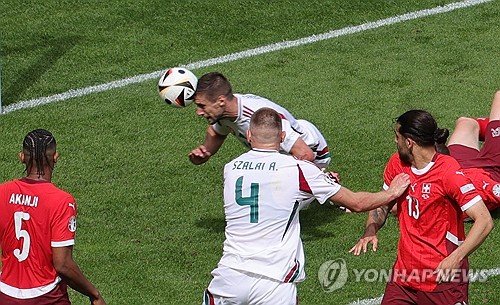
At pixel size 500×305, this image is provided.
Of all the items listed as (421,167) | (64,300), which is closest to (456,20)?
(421,167)

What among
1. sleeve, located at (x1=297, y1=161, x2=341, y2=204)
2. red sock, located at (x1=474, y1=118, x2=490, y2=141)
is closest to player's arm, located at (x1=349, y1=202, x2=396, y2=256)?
sleeve, located at (x1=297, y1=161, x2=341, y2=204)

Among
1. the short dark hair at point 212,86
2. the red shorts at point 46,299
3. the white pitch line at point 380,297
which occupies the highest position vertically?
the short dark hair at point 212,86

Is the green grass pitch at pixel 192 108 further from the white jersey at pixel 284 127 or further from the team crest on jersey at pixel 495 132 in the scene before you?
the team crest on jersey at pixel 495 132

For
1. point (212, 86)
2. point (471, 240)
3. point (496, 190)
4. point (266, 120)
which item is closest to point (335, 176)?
point (496, 190)

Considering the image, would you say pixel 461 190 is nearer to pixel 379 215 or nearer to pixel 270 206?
pixel 379 215

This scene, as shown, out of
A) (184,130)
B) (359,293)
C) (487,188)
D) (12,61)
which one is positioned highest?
(12,61)

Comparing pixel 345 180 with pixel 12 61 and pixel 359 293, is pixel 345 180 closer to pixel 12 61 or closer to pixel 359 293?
pixel 359 293

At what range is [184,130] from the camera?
42.6 ft

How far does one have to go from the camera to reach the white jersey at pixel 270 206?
7.55 meters

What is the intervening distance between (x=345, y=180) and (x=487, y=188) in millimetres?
1744

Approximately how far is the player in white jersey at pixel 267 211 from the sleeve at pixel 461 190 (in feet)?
1.12

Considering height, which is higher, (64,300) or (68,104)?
(68,104)

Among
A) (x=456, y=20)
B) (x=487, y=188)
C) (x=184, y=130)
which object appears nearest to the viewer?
(x=487, y=188)

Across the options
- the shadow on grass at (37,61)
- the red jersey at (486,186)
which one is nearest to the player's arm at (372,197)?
the red jersey at (486,186)
